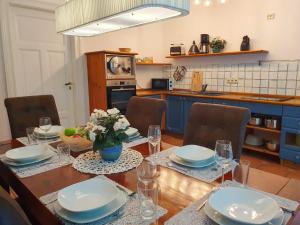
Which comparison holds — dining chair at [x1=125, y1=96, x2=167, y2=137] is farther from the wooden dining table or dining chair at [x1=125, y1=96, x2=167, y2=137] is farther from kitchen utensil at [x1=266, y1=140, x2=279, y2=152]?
kitchen utensil at [x1=266, y1=140, x2=279, y2=152]

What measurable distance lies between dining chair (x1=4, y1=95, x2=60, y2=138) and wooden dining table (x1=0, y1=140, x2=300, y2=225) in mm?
834

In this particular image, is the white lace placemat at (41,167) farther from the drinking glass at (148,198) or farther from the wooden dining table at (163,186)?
the drinking glass at (148,198)

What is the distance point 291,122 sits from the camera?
2717 mm

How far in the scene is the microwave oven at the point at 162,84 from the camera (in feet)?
14.6

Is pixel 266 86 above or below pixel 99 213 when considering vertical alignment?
above

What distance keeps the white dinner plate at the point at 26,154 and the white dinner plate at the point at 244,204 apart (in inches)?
36.7

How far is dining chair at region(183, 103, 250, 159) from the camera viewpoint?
1404 mm

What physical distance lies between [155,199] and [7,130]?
9.56ft

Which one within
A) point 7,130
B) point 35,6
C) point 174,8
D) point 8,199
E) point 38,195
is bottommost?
point 7,130

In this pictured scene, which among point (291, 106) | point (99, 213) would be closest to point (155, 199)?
point (99, 213)

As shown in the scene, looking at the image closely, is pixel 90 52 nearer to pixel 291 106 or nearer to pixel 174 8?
pixel 174 8

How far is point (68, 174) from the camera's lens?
110cm

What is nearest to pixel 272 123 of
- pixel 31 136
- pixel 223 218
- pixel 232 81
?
pixel 232 81

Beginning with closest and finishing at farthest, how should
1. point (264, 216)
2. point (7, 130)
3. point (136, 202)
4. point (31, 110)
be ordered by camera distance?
point (264, 216) → point (136, 202) → point (31, 110) → point (7, 130)
